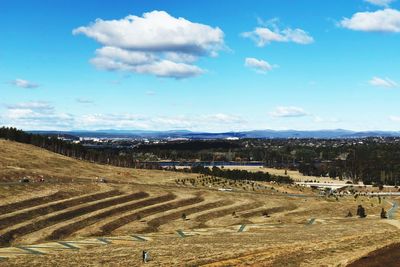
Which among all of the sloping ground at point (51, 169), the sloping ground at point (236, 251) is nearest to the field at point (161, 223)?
the sloping ground at point (236, 251)

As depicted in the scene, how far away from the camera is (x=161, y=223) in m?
90.5

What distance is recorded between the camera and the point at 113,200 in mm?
107062

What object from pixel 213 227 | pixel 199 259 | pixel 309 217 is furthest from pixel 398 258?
pixel 309 217

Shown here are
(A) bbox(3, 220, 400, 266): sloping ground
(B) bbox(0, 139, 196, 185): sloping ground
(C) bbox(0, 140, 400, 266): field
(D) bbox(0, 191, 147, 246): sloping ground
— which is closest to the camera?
(A) bbox(3, 220, 400, 266): sloping ground

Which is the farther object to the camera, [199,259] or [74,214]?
[74,214]

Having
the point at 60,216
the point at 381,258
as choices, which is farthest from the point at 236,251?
the point at 60,216

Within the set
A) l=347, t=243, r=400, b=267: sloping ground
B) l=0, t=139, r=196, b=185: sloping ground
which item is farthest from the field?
l=347, t=243, r=400, b=267: sloping ground

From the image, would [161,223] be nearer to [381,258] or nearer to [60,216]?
[60,216]

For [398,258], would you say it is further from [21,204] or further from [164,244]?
[21,204]

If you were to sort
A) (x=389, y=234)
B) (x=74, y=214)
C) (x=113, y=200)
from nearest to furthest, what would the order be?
(x=389, y=234) → (x=74, y=214) → (x=113, y=200)

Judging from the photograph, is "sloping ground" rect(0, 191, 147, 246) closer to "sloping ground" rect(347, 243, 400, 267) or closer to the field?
the field

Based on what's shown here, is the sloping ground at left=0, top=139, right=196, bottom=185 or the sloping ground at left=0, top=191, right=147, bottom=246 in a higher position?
the sloping ground at left=0, top=139, right=196, bottom=185

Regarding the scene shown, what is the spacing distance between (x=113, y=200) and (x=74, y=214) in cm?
1617

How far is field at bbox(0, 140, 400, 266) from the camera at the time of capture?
49.9m
